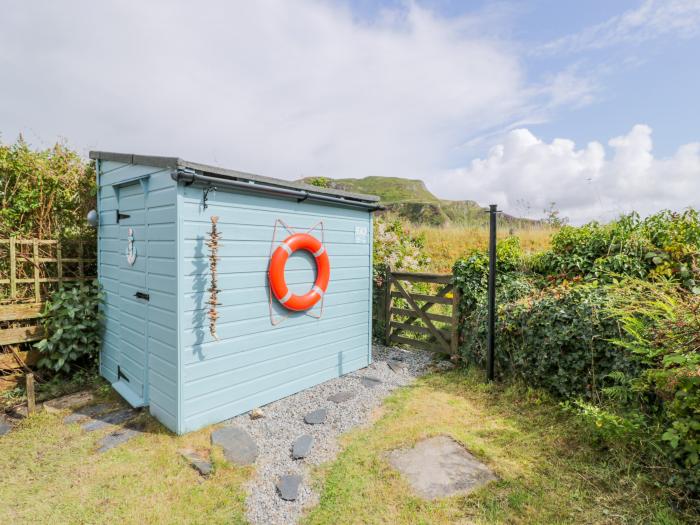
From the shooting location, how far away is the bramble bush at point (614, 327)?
2162 mm

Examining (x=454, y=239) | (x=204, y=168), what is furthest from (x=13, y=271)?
(x=454, y=239)

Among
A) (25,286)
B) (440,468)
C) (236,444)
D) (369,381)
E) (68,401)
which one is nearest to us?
(440,468)

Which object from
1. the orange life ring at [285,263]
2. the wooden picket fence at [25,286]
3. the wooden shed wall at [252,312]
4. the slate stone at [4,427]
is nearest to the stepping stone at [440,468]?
the wooden shed wall at [252,312]

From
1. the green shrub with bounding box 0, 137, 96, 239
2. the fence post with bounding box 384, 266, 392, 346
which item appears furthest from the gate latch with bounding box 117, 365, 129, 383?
the fence post with bounding box 384, 266, 392, 346

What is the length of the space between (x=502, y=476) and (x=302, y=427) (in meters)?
1.72

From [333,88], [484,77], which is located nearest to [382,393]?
[484,77]

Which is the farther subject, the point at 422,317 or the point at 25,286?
the point at 422,317

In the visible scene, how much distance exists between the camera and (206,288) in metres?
3.00

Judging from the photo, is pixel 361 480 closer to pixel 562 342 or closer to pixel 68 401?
pixel 562 342

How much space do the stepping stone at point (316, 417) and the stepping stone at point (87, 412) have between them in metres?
2.09

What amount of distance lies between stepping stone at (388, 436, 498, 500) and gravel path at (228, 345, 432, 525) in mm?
606

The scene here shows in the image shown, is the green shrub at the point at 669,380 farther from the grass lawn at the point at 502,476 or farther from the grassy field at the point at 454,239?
the grassy field at the point at 454,239

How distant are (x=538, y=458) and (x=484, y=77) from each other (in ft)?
15.3

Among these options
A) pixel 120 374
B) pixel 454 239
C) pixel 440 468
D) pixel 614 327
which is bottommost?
pixel 440 468
